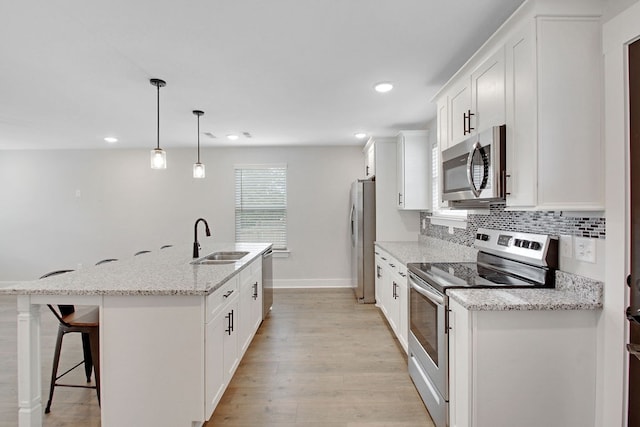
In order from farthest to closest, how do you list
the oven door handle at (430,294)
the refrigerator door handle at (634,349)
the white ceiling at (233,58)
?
the oven door handle at (430,294) → the white ceiling at (233,58) → the refrigerator door handle at (634,349)

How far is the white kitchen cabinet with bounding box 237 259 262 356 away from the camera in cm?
266

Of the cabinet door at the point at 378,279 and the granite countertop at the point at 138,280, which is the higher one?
the granite countertop at the point at 138,280

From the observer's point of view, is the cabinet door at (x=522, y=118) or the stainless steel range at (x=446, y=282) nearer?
the cabinet door at (x=522, y=118)

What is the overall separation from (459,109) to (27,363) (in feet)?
10.2

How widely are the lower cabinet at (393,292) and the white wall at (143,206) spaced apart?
4.57ft

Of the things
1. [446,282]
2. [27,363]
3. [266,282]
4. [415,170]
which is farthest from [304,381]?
[415,170]

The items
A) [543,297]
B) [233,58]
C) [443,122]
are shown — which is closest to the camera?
[543,297]

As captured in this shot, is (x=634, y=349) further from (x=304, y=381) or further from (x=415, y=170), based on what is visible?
(x=415, y=170)

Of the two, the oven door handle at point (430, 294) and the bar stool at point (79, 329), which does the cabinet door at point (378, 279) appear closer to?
the oven door handle at point (430, 294)

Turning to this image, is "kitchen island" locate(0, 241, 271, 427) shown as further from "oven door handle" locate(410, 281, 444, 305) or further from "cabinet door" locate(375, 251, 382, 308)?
"cabinet door" locate(375, 251, 382, 308)

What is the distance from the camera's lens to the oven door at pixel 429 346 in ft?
5.79

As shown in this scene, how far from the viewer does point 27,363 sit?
1786mm

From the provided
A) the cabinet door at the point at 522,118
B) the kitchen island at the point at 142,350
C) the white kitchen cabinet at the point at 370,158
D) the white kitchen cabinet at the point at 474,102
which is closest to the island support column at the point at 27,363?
the kitchen island at the point at 142,350

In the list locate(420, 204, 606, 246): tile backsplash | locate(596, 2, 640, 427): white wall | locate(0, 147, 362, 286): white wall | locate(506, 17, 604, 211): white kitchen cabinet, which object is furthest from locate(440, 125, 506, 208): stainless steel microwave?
locate(0, 147, 362, 286): white wall
